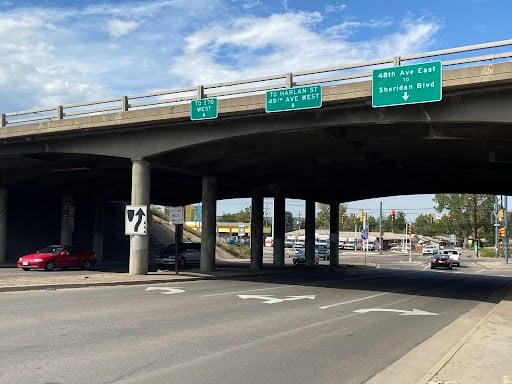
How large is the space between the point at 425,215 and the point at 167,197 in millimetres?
152066

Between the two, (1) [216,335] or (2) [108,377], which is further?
(1) [216,335]

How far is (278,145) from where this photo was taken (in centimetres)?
2594

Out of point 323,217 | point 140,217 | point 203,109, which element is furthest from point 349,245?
point 203,109

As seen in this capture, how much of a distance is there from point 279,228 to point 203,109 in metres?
21.1

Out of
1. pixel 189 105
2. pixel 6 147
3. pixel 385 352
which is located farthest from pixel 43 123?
pixel 385 352

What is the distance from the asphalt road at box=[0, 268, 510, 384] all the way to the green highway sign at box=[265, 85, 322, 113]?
7.01 meters

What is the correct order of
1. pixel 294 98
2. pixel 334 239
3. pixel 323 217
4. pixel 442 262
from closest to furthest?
pixel 294 98, pixel 334 239, pixel 442 262, pixel 323 217

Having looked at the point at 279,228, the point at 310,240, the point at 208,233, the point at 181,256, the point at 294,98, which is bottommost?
the point at 181,256

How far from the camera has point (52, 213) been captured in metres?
49.9

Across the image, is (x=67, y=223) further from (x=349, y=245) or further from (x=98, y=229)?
(x=349, y=245)

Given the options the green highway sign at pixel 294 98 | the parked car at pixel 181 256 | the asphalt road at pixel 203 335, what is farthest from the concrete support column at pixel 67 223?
the green highway sign at pixel 294 98

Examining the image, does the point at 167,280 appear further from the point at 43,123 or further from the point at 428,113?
the point at 428,113

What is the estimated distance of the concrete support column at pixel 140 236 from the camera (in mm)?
25562

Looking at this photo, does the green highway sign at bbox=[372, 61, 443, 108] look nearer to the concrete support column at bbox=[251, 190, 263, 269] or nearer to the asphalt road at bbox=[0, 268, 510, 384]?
the asphalt road at bbox=[0, 268, 510, 384]
